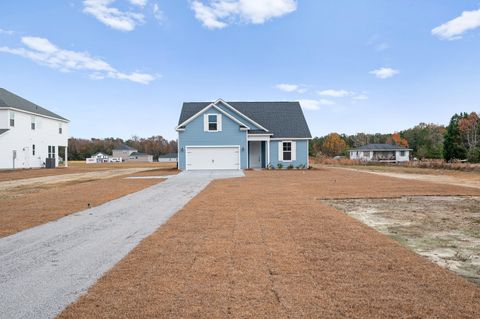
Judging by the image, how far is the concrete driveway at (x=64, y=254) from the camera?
3.78m

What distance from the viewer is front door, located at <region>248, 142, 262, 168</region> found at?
30828 mm

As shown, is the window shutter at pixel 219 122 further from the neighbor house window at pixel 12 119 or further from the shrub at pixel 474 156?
the shrub at pixel 474 156

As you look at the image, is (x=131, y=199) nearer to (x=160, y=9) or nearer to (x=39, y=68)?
(x=160, y=9)

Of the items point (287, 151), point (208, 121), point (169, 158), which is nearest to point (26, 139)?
point (208, 121)

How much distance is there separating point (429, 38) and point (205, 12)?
17.0 meters

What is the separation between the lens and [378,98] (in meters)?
38.9

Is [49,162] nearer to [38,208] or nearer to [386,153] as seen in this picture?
[38,208]

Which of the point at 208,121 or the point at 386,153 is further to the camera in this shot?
the point at 386,153

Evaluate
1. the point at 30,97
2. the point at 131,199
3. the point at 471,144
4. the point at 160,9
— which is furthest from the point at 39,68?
the point at 471,144

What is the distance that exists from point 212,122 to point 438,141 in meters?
71.5

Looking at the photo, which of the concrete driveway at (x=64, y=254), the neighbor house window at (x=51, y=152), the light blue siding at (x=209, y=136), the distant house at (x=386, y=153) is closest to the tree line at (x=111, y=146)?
the neighbor house window at (x=51, y=152)

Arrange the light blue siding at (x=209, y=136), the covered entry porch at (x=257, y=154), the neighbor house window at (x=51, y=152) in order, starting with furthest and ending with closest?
the neighbor house window at (x=51, y=152), the covered entry porch at (x=257, y=154), the light blue siding at (x=209, y=136)

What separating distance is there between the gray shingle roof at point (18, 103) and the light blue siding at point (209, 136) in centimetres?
1827

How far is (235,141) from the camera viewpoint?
28.4 meters
